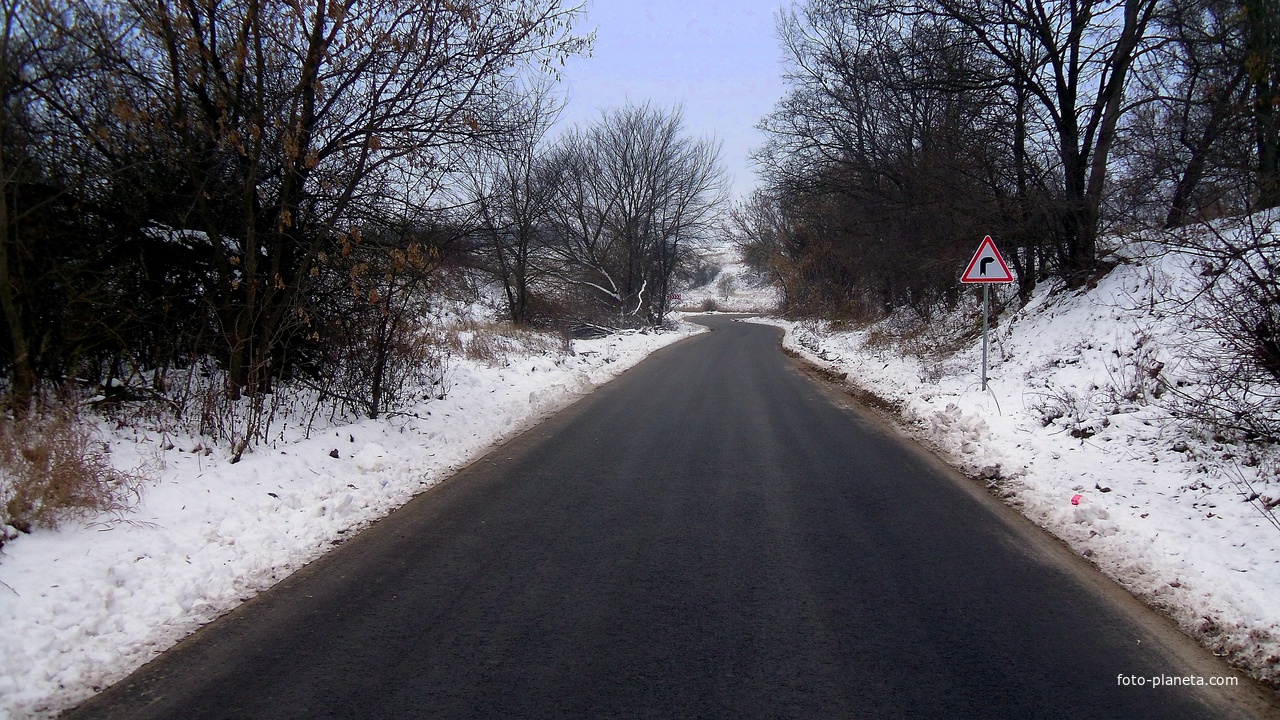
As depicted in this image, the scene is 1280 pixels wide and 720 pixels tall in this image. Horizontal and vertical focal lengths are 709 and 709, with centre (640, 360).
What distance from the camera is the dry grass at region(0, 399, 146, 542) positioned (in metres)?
4.91

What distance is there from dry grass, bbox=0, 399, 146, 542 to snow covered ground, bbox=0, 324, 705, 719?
5.1 inches

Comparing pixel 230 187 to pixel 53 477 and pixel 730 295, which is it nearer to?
pixel 53 477

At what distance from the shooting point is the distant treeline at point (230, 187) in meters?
7.00

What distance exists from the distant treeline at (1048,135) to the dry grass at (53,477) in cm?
1057

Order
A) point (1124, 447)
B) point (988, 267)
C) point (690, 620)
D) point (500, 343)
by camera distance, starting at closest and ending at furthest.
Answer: point (690, 620)
point (1124, 447)
point (988, 267)
point (500, 343)

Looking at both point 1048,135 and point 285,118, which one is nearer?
point 285,118

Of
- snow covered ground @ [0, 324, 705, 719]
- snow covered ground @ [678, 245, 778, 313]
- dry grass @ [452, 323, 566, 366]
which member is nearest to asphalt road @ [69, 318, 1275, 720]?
snow covered ground @ [0, 324, 705, 719]

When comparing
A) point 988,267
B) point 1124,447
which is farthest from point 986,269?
point 1124,447

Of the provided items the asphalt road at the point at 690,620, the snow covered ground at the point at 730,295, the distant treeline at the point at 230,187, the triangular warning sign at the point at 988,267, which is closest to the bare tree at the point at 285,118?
the distant treeline at the point at 230,187

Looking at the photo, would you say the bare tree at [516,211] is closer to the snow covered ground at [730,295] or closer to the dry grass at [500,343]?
the dry grass at [500,343]

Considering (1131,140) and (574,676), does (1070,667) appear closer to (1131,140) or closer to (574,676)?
(574,676)

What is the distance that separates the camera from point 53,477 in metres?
5.15

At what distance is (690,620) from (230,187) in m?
7.15

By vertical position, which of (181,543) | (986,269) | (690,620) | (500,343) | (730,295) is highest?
(730,295)
